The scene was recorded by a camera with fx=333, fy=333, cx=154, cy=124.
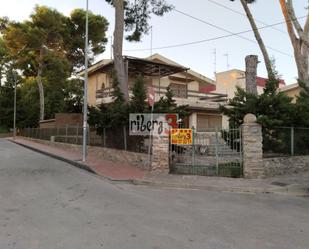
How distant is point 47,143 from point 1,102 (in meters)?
25.5

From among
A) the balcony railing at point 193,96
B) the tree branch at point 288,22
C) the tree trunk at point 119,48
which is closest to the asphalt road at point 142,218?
the tree trunk at point 119,48

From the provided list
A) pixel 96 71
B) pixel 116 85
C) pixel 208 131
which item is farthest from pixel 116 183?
pixel 96 71

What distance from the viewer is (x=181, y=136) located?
13.2 meters

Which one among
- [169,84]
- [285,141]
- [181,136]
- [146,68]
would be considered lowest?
[285,141]

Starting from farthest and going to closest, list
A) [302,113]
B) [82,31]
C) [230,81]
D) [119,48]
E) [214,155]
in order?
[230,81], [82,31], [119,48], [302,113], [214,155]

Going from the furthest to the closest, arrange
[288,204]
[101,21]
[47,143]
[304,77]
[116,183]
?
[101,21] < [47,143] < [304,77] < [116,183] < [288,204]

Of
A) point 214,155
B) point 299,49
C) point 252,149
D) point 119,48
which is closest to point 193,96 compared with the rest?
point 299,49

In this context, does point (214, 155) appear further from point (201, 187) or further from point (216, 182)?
point (201, 187)

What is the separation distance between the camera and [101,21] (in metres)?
39.7

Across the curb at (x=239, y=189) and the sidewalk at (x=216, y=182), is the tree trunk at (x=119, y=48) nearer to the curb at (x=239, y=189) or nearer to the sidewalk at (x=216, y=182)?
the sidewalk at (x=216, y=182)

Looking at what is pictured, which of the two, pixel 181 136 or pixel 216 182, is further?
pixel 181 136

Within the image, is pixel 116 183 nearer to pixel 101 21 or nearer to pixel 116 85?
pixel 116 85

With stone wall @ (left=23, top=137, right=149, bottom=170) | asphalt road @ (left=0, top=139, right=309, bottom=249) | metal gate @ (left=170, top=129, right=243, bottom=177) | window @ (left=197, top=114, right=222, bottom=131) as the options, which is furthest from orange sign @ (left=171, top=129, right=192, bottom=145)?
window @ (left=197, top=114, right=222, bottom=131)

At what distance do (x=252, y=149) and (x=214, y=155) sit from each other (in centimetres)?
145
